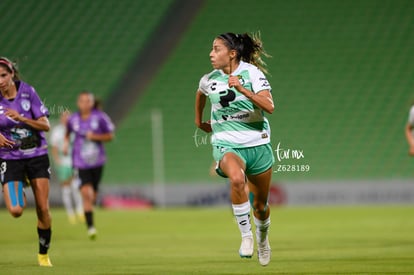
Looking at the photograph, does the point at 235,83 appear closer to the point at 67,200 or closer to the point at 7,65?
the point at 7,65

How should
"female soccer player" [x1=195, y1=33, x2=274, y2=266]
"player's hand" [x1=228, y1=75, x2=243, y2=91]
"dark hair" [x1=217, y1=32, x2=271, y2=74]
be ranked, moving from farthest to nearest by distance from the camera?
1. "dark hair" [x1=217, y1=32, x2=271, y2=74]
2. "female soccer player" [x1=195, y1=33, x2=274, y2=266]
3. "player's hand" [x1=228, y1=75, x2=243, y2=91]

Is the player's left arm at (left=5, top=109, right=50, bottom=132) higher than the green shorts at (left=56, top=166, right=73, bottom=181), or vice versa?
the player's left arm at (left=5, top=109, right=50, bottom=132)

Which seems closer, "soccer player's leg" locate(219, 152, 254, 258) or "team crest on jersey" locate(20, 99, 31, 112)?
"soccer player's leg" locate(219, 152, 254, 258)

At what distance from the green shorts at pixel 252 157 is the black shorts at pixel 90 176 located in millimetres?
7441

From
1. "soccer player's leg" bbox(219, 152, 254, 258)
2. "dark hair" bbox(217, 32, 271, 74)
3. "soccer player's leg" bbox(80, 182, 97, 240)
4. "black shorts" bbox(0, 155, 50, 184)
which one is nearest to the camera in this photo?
"soccer player's leg" bbox(219, 152, 254, 258)

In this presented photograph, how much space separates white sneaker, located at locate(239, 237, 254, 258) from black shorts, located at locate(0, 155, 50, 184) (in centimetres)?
275

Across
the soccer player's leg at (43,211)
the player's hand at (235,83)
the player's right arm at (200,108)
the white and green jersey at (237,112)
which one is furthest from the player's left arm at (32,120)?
the player's hand at (235,83)

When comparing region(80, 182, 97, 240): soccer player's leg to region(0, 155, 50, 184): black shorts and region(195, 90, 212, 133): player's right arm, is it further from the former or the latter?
region(195, 90, 212, 133): player's right arm

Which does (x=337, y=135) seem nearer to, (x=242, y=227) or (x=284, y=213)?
(x=284, y=213)

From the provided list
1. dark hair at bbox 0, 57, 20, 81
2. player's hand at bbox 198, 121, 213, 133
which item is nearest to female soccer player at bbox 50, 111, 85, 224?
dark hair at bbox 0, 57, 20, 81

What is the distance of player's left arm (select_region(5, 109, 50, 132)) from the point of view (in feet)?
32.8

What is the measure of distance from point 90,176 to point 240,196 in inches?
312

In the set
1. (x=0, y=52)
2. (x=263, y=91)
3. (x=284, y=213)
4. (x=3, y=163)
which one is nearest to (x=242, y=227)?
(x=263, y=91)

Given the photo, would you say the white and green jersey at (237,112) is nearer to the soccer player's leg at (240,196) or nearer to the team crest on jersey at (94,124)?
the soccer player's leg at (240,196)
